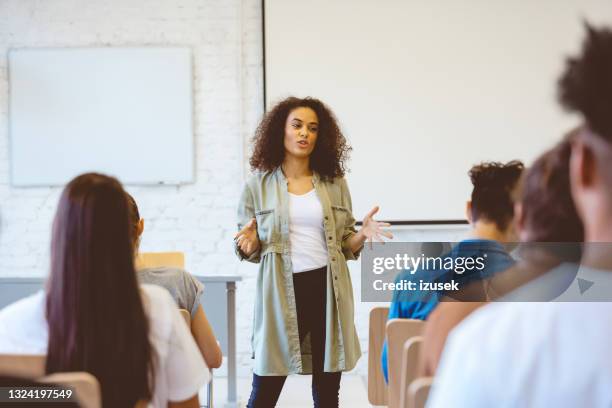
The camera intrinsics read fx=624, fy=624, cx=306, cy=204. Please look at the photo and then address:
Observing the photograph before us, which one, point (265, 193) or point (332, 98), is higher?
point (332, 98)

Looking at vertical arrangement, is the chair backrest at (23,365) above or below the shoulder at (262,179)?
below

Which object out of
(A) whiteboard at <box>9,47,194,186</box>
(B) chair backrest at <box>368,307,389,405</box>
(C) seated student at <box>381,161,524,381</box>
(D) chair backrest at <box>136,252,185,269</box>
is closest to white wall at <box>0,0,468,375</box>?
(A) whiteboard at <box>9,47,194,186</box>

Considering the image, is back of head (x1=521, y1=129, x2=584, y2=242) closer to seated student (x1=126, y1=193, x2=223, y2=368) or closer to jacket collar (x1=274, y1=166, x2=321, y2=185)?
seated student (x1=126, y1=193, x2=223, y2=368)

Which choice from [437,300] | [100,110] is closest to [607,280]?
[437,300]

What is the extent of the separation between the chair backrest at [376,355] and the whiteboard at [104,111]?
2.25 m

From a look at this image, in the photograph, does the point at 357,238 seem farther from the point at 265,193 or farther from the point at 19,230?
the point at 19,230

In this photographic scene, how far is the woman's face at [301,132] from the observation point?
7.68ft

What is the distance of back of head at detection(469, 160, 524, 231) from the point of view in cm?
Result: 145

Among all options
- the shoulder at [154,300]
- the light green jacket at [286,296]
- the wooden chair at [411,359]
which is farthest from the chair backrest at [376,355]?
the shoulder at [154,300]

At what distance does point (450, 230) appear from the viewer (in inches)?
149

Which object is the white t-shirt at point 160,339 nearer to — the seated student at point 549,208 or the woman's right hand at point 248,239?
the seated student at point 549,208

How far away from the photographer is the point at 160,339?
3.58ft

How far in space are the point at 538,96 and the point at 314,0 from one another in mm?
1463

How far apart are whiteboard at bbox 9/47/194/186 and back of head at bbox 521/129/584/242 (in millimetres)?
3355
